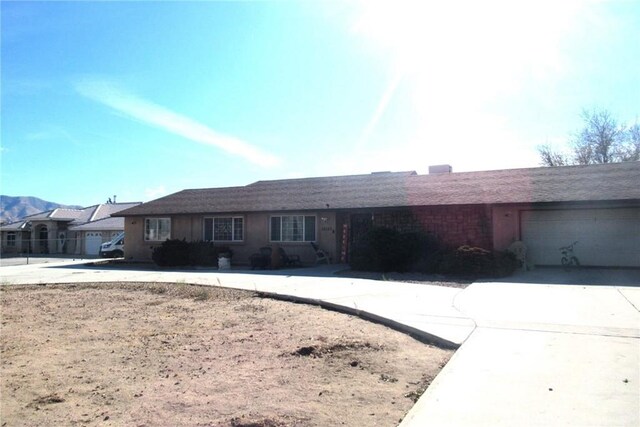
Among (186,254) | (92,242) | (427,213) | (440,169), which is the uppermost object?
(440,169)

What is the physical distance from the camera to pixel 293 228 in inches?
970

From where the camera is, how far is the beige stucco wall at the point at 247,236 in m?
23.8

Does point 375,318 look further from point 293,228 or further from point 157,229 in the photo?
point 157,229

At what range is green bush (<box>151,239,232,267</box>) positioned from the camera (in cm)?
2439

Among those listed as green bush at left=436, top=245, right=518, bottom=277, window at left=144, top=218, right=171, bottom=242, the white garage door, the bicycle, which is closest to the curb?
green bush at left=436, top=245, right=518, bottom=277

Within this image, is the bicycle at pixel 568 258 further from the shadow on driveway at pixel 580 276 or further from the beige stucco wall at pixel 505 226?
the beige stucco wall at pixel 505 226

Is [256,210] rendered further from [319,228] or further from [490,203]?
[490,203]

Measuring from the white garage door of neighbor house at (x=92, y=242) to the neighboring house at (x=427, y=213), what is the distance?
1989 centimetres

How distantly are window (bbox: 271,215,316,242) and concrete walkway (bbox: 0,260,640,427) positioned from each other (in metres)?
9.70

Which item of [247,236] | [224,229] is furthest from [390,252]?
[224,229]

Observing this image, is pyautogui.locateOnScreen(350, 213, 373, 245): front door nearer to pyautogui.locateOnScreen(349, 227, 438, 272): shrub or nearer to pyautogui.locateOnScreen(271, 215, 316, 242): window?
pyautogui.locateOnScreen(271, 215, 316, 242): window

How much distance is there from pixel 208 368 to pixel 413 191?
18.4 metres

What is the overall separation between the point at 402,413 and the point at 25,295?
43.1ft

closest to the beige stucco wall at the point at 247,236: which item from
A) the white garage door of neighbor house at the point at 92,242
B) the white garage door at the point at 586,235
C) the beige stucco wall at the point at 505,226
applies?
the beige stucco wall at the point at 505,226
